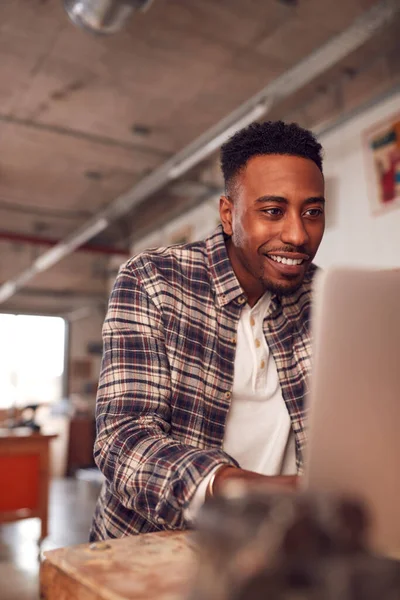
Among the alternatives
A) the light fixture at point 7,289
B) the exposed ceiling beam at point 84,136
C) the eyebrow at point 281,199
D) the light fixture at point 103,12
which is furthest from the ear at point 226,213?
the light fixture at point 7,289

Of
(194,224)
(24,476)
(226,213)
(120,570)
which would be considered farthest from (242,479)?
(194,224)

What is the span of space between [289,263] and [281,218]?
0.10 m

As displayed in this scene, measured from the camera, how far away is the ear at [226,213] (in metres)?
1.35

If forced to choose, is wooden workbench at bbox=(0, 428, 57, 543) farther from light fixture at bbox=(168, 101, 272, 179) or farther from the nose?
the nose

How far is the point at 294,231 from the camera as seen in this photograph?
117 cm

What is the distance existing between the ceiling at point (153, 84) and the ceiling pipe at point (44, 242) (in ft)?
3.03

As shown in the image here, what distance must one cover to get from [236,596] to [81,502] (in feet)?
20.3

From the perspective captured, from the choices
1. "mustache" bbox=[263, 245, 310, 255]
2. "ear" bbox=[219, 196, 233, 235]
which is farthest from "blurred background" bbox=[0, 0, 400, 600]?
"mustache" bbox=[263, 245, 310, 255]

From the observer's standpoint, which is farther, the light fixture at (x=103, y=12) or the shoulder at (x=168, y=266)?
the light fixture at (x=103, y=12)

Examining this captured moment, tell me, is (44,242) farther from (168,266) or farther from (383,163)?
(168,266)

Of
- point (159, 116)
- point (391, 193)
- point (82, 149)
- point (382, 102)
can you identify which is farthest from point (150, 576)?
point (82, 149)

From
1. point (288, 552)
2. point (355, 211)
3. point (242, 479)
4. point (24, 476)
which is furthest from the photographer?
point (24, 476)

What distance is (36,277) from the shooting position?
9.36 metres

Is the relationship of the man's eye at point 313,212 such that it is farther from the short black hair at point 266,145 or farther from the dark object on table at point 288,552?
the dark object on table at point 288,552
